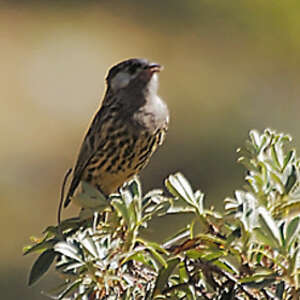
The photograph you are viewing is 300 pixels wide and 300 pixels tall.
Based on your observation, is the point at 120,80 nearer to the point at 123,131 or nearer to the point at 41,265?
the point at 123,131

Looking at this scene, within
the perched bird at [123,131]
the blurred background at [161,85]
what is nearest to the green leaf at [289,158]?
the perched bird at [123,131]

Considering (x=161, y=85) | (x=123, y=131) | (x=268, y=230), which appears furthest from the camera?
(x=161, y=85)

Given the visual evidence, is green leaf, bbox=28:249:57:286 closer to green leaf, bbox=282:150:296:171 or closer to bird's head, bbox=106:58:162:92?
green leaf, bbox=282:150:296:171

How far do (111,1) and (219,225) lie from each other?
33.1 ft

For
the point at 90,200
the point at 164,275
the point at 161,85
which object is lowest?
the point at 164,275

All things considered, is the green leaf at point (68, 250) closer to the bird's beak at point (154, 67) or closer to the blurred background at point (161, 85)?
the bird's beak at point (154, 67)

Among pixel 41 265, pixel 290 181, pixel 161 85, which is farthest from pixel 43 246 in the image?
pixel 161 85

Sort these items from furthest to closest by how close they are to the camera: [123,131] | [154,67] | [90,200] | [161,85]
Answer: [161,85] < [154,67] < [123,131] < [90,200]

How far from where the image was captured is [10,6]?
442 inches

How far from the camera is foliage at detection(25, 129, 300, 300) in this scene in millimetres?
1275

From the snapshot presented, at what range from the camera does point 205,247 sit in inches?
52.7

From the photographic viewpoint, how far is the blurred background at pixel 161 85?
22.1 feet

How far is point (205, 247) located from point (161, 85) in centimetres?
769

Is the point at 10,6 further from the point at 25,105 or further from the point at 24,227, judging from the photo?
the point at 24,227
